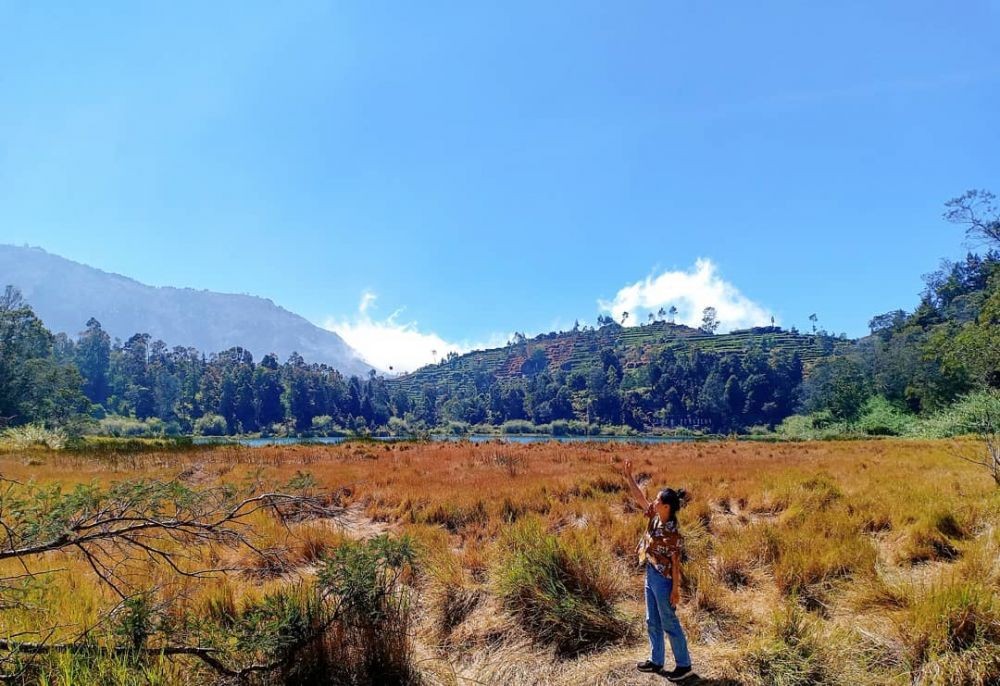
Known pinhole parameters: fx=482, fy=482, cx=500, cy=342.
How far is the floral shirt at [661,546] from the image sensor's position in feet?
13.3

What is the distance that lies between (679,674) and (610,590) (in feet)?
4.94

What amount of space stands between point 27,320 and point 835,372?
115 m

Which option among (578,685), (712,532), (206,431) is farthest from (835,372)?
(206,431)

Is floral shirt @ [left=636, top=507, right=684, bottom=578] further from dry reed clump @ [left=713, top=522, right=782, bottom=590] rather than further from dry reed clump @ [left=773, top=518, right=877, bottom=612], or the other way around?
dry reed clump @ [left=713, top=522, right=782, bottom=590]

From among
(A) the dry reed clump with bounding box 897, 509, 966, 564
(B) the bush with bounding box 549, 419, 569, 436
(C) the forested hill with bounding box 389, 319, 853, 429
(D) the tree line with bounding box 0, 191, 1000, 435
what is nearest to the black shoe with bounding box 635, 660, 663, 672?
(A) the dry reed clump with bounding box 897, 509, 966, 564

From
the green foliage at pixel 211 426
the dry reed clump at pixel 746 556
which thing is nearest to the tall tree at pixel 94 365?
the green foliage at pixel 211 426

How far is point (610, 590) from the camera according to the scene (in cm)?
536

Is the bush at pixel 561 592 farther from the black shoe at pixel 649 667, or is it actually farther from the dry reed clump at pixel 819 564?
the dry reed clump at pixel 819 564

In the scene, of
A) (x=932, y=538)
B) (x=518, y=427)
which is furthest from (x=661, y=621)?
(x=518, y=427)

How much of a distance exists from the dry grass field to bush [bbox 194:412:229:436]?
121355mm

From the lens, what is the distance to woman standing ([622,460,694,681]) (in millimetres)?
3914

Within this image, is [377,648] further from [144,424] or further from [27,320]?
[144,424]

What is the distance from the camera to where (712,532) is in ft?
25.9

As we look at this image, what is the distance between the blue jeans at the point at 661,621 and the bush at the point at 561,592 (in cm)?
71
